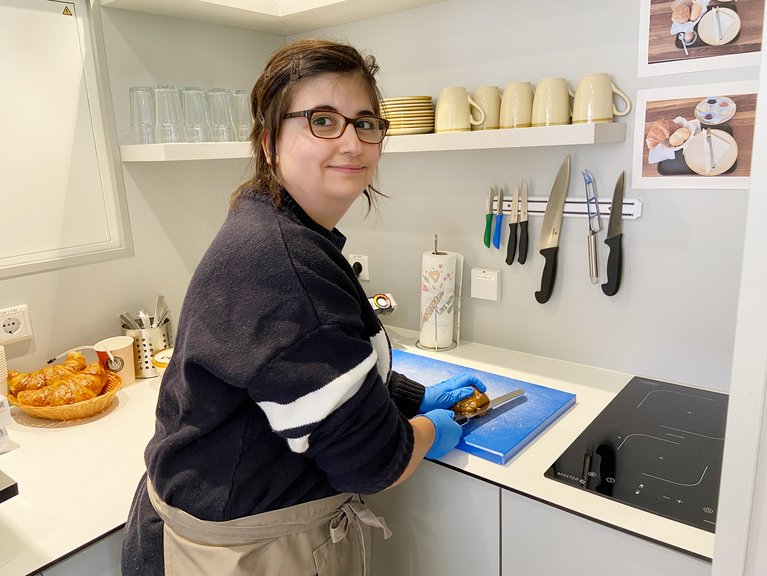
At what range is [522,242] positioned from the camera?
1.53 meters

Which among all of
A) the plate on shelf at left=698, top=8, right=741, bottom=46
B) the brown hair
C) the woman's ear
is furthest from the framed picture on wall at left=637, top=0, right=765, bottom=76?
the woman's ear

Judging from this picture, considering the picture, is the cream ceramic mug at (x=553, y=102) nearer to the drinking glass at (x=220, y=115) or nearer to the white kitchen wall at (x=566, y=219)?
the white kitchen wall at (x=566, y=219)

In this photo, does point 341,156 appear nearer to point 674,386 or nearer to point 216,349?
point 216,349

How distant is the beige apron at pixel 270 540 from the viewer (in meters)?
0.90

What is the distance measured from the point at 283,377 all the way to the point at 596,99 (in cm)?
95

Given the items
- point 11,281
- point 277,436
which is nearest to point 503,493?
point 277,436

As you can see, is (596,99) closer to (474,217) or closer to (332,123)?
(474,217)

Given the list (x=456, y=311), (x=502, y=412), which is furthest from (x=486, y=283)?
(x=502, y=412)

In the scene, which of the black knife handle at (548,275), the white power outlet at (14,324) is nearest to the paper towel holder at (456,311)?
the black knife handle at (548,275)

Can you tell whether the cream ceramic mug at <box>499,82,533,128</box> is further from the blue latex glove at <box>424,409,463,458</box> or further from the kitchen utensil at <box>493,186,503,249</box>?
the blue latex glove at <box>424,409,463,458</box>

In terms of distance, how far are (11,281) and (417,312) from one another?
109 cm

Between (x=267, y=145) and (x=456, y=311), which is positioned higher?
(x=267, y=145)

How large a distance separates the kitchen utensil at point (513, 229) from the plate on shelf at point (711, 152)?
0.40 m

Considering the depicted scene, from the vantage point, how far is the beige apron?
35.5 inches
